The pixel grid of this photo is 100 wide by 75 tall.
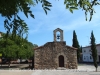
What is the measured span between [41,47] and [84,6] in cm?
3267

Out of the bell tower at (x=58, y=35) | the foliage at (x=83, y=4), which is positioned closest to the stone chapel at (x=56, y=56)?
the bell tower at (x=58, y=35)

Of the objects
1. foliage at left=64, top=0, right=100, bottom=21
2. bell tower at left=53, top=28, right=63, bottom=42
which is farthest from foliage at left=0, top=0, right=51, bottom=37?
bell tower at left=53, top=28, right=63, bottom=42

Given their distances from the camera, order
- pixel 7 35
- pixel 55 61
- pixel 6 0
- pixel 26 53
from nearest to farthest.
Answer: pixel 6 0 < pixel 7 35 < pixel 55 61 < pixel 26 53

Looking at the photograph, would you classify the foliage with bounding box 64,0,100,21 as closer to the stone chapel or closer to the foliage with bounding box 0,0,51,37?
the foliage with bounding box 0,0,51,37

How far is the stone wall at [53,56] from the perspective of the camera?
1303 inches

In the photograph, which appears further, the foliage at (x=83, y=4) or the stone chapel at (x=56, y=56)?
the stone chapel at (x=56, y=56)

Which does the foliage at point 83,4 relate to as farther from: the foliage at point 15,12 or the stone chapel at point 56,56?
the stone chapel at point 56,56

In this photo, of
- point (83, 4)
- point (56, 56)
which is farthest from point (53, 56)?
point (83, 4)

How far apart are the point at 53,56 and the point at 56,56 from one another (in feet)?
1.81

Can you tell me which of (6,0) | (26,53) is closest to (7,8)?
(6,0)

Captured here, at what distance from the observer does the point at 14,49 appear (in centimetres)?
3406

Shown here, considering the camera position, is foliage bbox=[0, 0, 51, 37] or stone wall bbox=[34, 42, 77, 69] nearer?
foliage bbox=[0, 0, 51, 37]

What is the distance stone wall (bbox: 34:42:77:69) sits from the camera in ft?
109

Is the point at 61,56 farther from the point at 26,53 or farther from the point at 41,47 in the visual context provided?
the point at 26,53
